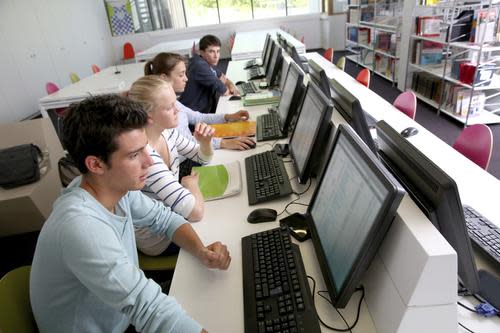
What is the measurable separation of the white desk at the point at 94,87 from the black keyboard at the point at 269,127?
1675 mm

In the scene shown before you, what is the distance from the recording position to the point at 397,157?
0.89 m

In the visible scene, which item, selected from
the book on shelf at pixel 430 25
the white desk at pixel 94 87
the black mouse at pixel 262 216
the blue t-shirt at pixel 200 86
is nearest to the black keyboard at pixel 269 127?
the black mouse at pixel 262 216

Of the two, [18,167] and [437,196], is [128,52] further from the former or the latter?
[437,196]

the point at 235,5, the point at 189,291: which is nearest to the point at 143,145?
the point at 189,291

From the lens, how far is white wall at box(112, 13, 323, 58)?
30.6 feet

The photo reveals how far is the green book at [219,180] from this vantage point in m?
1.53

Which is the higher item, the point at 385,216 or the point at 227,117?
the point at 385,216

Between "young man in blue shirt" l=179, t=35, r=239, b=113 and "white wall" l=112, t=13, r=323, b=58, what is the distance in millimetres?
6358

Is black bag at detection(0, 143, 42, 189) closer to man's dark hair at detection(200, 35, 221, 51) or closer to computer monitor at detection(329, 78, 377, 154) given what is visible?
man's dark hair at detection(200, 35, 221, 51)

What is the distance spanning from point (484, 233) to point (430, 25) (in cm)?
422

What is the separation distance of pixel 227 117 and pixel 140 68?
3.93 meters

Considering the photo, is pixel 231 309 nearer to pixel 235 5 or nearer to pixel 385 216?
pixel 385 216

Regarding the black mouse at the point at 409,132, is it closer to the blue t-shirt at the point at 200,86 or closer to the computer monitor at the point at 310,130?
the computer monitor at the point at 310,130

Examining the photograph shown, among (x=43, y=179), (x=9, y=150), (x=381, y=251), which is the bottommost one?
(x=43, y=179)
